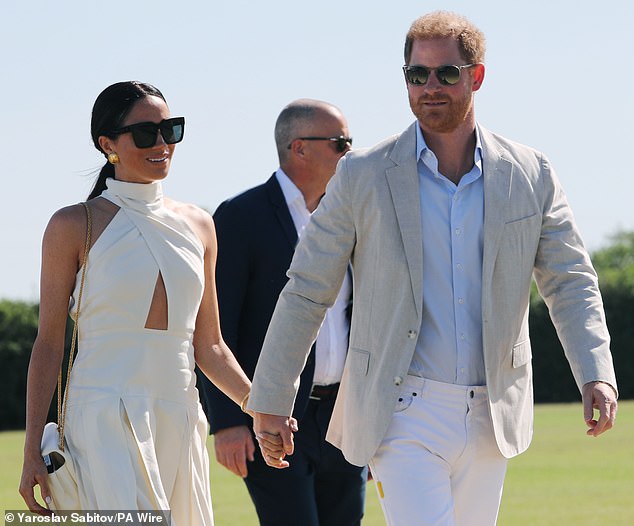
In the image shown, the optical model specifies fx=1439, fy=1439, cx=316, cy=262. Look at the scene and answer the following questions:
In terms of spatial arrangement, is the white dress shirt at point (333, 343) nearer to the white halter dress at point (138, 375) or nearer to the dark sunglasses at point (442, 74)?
the white halter dress at point (138, 375)

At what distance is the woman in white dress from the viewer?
5.65 m

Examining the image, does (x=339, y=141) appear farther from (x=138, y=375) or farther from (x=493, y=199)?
(x=138, y=375)

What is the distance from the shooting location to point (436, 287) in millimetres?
5469

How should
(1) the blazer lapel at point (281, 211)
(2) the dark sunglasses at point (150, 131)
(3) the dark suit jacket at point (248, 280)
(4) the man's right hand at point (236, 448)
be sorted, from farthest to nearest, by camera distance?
(1) the blazer lapel at point (281, 211) → (3) the dark suit jacket at point (248, 280) → (4) the man's right hand at point (236, 448) → (2) the dark sunglasses at point (150, 131)

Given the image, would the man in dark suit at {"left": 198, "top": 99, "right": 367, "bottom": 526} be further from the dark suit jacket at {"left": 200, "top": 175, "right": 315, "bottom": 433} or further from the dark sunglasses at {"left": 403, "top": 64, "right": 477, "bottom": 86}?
the dark sunglasses at {"left": 403, "top": 64, "right": 477, "bottom": 86}

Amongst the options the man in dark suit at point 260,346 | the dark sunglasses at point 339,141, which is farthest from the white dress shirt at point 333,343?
the dark sunglasses at point 339,141

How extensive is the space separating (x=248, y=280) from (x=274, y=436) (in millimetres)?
1805

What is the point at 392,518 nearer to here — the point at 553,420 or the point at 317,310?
the point at 317,310

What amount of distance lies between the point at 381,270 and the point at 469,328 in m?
0.40

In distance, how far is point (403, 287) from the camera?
17.8 ft

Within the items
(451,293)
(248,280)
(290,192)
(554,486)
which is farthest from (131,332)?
(554,486)

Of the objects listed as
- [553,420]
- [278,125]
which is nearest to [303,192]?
[278,125]

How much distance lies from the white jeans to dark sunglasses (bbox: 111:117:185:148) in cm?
151

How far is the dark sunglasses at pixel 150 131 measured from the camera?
6.01 m
